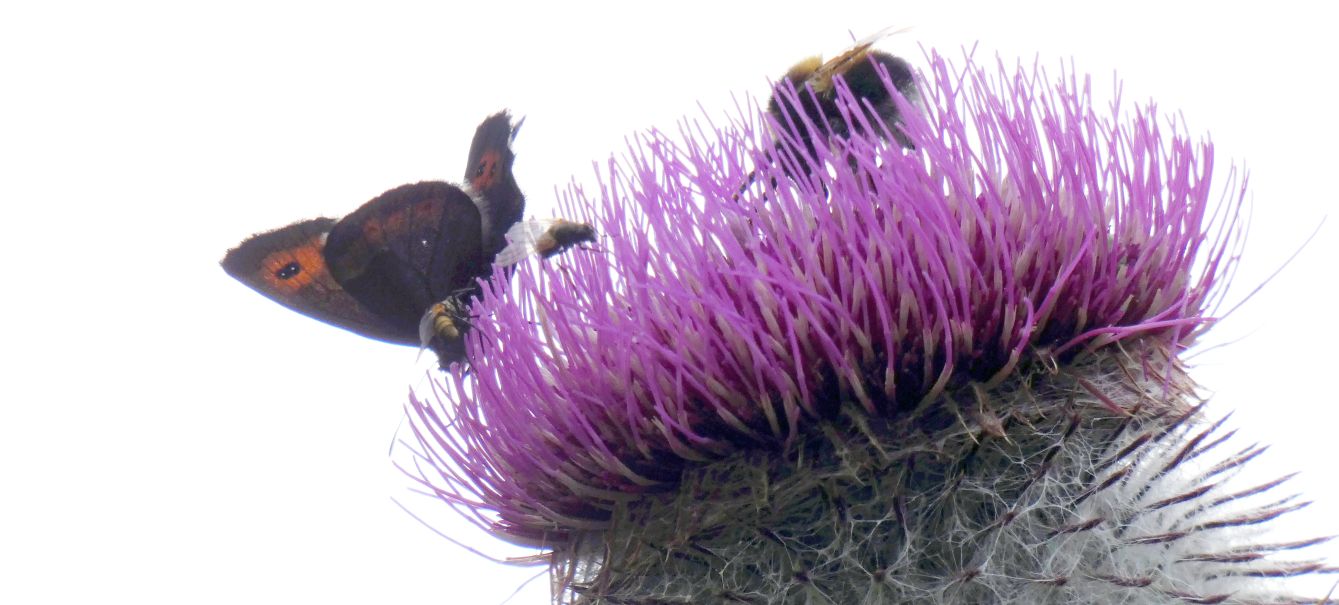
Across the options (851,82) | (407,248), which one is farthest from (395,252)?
(851,82)

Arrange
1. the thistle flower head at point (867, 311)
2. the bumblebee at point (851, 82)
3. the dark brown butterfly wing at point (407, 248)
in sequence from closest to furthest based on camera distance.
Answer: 1. the thistle flower head at point (867, 311)
2. the bumblebee at point (851, 82)
3. the dark brown butterfly wing at point (407, 248)

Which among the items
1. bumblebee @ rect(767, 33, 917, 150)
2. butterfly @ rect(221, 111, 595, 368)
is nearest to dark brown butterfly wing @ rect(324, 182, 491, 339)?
butterfly @ rect(221, 111, 595, 368)

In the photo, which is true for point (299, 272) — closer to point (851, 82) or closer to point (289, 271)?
point (289, 271)

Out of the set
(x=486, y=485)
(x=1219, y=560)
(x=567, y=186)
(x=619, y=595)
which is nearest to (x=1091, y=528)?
(x=1219, y=560)

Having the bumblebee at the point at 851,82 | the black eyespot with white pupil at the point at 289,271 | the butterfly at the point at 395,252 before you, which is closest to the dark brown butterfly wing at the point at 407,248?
the butterfly at the point at 395,252

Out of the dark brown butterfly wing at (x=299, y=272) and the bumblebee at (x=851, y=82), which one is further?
the dark brown butterfly wing at (x=299, y=272)

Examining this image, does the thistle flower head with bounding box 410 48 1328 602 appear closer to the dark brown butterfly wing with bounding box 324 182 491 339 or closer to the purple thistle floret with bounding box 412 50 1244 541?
the purple thistle floret with bounding box 412 50 1244 541

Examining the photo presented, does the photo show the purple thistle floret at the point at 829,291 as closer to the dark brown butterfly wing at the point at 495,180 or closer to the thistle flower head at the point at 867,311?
the thistle flower head at the point at 867,311
